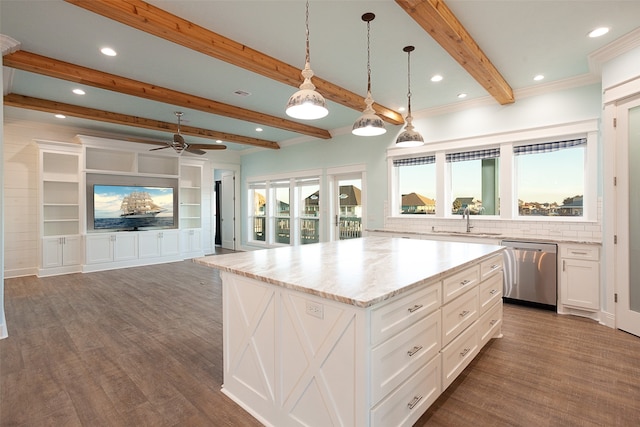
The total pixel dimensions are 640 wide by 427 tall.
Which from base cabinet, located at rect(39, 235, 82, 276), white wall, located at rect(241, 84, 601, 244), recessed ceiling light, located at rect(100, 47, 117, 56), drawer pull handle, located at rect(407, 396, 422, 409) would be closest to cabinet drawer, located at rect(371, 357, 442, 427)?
drawer pull handle, located at rect(407, 396, 422, 409)

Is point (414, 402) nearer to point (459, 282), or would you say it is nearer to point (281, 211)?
point (459, 282)

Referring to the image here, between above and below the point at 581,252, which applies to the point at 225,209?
above

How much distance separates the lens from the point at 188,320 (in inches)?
143

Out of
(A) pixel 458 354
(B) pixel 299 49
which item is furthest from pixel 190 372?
(B) pixel 299 49

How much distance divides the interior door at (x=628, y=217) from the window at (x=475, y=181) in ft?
5.14

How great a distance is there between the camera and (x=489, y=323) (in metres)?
2.88

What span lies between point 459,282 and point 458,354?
20.7 inches

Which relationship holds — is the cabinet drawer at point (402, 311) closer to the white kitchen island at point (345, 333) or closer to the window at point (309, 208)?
the white kitchen island at point (345, 333)

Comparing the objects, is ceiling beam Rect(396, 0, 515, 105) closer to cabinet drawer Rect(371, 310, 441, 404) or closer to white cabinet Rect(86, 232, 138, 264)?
cabinet drawer Rect(371, 310, 441, 404)

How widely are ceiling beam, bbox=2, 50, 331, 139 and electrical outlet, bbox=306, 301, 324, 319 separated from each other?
12.9 ft

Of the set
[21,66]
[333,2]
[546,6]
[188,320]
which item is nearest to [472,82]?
[546,6]

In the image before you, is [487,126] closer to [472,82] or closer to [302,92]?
[472,82]

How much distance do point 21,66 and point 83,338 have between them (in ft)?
9.60

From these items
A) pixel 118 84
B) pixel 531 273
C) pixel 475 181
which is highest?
pixel 118 84
